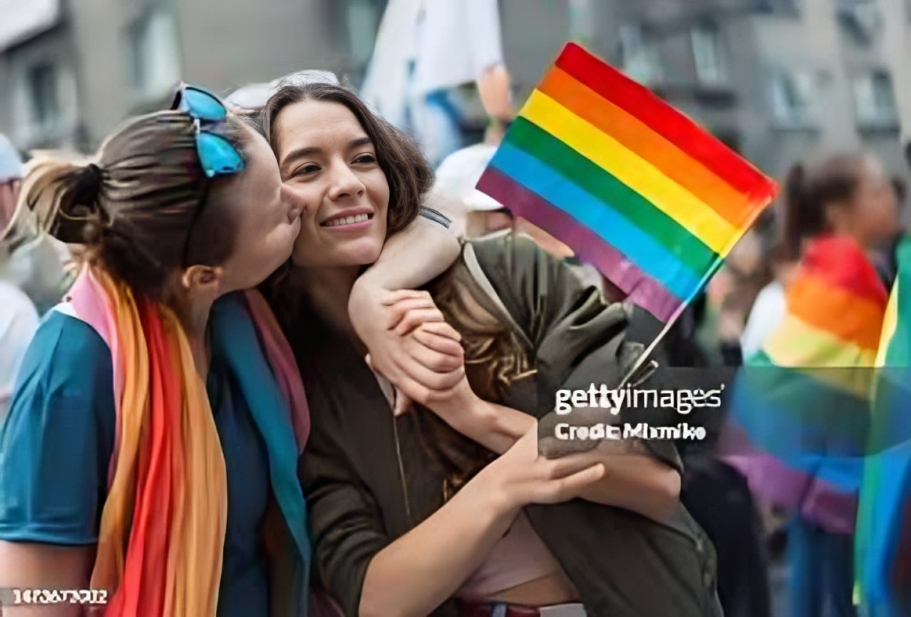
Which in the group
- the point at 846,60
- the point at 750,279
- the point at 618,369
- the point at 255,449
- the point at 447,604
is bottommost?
the point at 447,604

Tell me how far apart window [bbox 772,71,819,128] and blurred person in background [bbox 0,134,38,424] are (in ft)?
4.62

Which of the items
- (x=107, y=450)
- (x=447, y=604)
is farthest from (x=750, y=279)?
(x=107, y=450)

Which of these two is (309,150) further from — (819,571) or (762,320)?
(819,571)

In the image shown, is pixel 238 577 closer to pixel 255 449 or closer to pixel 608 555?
pixel 255 449

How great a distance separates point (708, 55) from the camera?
2.11 metres

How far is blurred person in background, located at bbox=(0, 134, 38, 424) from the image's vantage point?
7.30ft

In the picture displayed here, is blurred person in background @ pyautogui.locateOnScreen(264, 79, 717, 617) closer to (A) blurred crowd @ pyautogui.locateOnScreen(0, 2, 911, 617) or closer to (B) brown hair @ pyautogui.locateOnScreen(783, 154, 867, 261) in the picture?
(A) blurred crowd @ pyautogui.locateOnScreen(0, 2, 911, 617)

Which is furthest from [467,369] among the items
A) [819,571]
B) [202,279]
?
[819,571]

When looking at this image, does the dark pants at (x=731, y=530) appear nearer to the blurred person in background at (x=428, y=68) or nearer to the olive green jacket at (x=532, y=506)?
the olive green jacket at (x=532, y=506)

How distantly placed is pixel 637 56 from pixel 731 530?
87cm

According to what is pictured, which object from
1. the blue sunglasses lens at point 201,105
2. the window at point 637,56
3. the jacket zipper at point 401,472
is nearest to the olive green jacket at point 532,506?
the jacket zipper at point 401,472

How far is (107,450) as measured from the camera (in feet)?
7.15

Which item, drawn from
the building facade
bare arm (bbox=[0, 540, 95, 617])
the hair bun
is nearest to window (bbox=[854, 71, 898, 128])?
the building facade

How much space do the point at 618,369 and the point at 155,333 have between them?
85 centimetres
